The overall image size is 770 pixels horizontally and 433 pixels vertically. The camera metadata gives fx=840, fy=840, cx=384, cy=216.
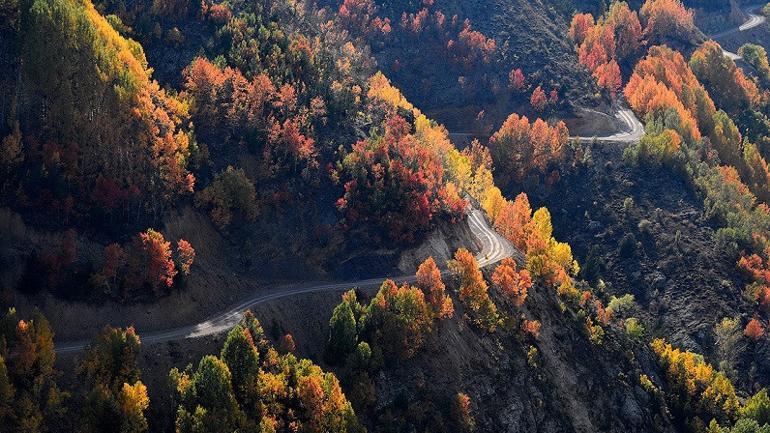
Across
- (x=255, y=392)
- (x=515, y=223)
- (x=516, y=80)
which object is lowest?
(x=516, y=80)

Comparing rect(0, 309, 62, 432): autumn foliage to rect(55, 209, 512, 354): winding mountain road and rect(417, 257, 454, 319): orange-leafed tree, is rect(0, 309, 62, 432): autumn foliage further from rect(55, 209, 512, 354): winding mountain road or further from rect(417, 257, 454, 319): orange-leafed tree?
rect(417, 257, 454, 319): orange-leafed tree

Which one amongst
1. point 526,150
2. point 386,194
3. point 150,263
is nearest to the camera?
point 150,263

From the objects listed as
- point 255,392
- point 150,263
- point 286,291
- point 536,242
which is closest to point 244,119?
point 286,291

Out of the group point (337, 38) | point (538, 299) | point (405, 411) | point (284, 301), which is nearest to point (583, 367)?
point (538, 299)

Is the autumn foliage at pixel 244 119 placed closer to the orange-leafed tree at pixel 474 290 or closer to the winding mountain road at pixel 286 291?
the winding mountain road at pixel 286 291

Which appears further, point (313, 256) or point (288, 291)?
point (313, 256)

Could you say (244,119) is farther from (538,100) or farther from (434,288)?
(538,100)

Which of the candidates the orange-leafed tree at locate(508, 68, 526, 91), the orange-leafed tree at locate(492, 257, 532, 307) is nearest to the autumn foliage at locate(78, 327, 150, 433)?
the orange-leafed tree at locate(492, 257, 532, 307)
